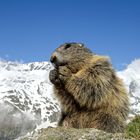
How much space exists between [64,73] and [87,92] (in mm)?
810

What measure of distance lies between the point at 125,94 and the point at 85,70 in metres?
1.41

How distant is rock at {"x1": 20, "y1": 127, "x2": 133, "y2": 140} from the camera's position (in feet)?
32.8

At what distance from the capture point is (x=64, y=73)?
11898mm

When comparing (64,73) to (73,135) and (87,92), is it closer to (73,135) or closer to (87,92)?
(87,92)

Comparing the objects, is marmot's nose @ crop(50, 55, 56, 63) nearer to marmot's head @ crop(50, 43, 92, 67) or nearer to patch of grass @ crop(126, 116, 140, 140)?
marmot's head @ crop(50, 43, 92, 67)

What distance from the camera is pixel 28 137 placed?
10.7 metres

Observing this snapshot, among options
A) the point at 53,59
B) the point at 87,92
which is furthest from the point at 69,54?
the point at 87,92

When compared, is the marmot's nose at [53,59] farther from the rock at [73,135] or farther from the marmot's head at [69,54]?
the rock at [73,135]

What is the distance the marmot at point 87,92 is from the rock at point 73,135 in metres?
1.14


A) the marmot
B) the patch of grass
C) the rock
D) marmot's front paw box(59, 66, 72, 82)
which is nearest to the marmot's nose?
the marmot

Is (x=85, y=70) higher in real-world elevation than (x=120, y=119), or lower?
higher

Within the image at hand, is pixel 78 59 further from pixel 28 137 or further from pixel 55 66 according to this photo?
pixel 28 137

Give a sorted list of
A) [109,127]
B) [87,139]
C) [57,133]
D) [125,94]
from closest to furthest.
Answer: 1. [87,139]
2. [57,133]
3. [109,127]
4. [125,94]

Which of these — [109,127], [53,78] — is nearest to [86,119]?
[109,127]
